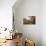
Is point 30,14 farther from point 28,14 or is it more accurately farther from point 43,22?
point 43,22

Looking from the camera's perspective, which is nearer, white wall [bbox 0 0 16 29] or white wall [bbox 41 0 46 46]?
white wall [bbox 0 0 16 29]

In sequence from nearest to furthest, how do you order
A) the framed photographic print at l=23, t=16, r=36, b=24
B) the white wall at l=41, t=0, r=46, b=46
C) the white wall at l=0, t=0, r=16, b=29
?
the white wall at l=0, t=0, r=16, b=29, the white wall at l=41, t=0, r=46, b=46, the framed photographic print at l=23, t=16, r=36, b=24

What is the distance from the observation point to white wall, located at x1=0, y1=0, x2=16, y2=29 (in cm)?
383

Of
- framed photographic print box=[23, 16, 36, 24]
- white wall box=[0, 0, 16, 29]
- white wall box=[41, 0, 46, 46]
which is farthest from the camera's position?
framed photographic print box=[23, 16, 36, 24]

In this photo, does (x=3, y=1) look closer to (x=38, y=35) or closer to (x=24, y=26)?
(x=24, y=26)

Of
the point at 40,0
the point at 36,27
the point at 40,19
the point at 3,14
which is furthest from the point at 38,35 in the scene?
the point at 3,14

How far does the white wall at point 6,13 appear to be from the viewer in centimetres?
383

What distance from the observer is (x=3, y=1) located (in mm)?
3850

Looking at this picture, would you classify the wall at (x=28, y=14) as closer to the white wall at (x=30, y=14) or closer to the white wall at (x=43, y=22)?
the white wall at (x=30, y=14)

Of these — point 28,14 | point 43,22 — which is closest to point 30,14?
point 28,14

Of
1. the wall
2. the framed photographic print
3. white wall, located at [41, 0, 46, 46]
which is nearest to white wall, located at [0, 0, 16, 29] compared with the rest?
the wall

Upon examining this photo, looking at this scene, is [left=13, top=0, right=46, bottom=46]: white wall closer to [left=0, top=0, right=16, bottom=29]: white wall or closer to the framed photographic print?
the framed photographic print

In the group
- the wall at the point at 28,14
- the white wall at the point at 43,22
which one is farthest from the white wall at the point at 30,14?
the white wall at the point at 43,22

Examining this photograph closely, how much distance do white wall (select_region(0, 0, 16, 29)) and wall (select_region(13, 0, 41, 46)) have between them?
1.05 meters
